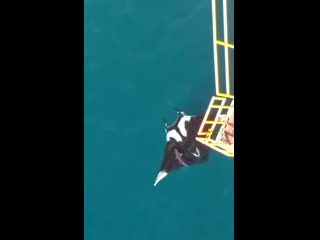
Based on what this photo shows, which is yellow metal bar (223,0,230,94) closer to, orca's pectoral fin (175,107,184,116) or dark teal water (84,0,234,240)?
dark teal water (84,0,234,240)

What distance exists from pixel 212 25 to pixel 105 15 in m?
→ 0.47

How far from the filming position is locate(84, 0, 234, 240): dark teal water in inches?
102

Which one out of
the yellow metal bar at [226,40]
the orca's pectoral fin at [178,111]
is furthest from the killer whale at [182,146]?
the yellow metal bar at [226,40]

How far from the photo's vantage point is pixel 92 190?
2.60m

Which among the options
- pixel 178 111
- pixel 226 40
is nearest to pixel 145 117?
pixel 178 111

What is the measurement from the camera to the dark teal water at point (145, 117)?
260 centimetres

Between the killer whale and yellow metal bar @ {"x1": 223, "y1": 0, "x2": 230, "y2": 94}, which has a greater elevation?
yellow metal bar @ {"x1": 223, "y1": 0, "x2": 230, "y2": 94}

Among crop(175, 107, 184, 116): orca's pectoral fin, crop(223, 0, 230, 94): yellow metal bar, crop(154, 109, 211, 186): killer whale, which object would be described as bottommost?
crop(154, 109, 211, 186): killer whale

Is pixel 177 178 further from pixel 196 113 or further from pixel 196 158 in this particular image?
pixel 196 113

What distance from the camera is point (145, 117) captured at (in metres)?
2.62

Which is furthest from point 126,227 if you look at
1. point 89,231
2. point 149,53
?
point 149,53

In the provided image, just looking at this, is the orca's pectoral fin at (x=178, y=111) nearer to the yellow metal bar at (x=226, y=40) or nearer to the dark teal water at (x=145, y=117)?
the dark teal water at (x=145, y=117)

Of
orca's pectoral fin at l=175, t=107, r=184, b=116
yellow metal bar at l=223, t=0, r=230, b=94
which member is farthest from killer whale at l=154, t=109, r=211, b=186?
yellow metal bar at l=223, t=0, r=230, b=94

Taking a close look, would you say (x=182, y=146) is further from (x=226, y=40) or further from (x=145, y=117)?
(x=226, y=40)
